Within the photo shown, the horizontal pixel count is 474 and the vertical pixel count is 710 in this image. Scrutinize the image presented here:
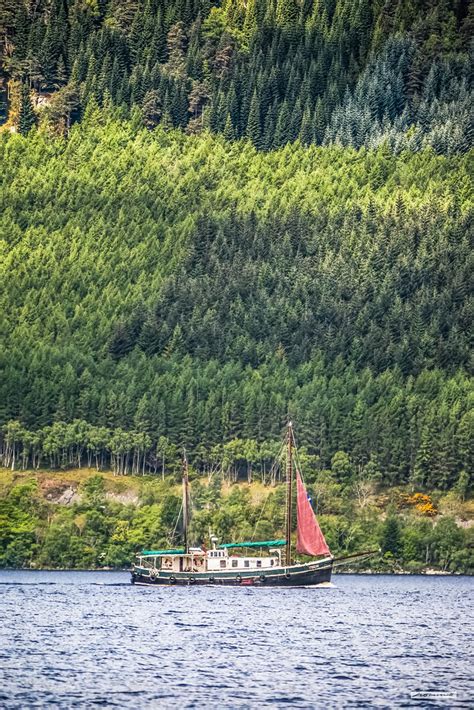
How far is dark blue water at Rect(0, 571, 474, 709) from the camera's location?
364ft

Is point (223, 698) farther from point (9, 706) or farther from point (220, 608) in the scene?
point (220, 608)

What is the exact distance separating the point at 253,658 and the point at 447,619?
41.7m

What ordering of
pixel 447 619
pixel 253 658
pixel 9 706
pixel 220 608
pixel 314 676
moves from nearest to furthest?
pixel 9 706, pixel 314 676, pixel 253 658, pixel 447 619, pixel 220 608

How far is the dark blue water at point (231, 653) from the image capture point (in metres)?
111

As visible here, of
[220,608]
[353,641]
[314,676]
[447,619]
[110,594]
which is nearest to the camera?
[314,676]

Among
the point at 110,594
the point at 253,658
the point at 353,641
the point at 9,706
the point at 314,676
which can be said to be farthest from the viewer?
the point at 110,594

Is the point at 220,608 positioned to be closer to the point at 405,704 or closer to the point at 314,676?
the point at 314,676

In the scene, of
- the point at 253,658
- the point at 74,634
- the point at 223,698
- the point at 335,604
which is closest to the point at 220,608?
the point at 335,604

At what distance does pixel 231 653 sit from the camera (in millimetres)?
132875

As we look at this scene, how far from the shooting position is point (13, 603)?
7156 inches

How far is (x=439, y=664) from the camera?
126750 mm

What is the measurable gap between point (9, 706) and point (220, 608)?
72.5 m

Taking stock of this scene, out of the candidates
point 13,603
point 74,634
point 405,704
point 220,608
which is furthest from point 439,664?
point 13,603

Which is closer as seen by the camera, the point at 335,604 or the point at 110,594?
the point at 335,604
